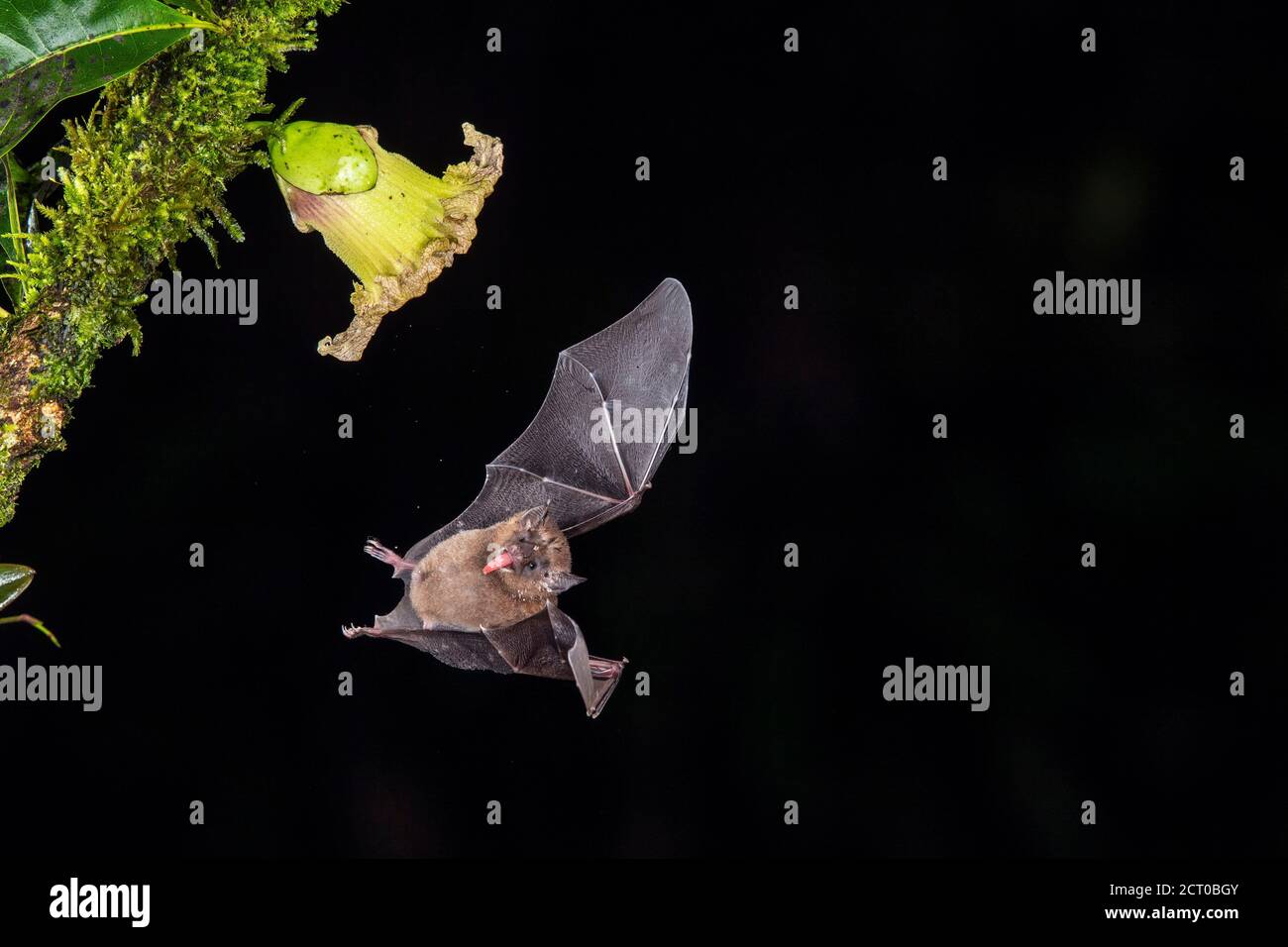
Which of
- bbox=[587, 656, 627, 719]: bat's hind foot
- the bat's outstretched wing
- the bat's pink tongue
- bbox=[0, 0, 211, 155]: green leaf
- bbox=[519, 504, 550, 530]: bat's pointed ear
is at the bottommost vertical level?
bbox=[587, 656, 627, 719]: bat's hind foot

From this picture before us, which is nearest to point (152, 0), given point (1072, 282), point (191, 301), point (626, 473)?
point (191, 301)

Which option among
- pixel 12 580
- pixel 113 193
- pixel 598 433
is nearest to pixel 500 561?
pixel 598 433

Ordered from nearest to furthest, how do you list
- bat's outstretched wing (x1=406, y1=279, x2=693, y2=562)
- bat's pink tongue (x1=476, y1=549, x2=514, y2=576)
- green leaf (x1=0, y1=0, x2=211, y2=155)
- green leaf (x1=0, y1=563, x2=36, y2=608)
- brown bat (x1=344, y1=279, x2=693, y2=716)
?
green leaf (x1=0, y1=0, x2=211, y2=155) → green leaf (x1=0, y1=563, x2=36, y2=608) → bat's pink tongue (x1=476, y1=549, x2=514, y2=576) → brown bat (x1=344, y1=279, x2=693, y2=716) → bat's outstretched wing (x1=406, y1=279, x2=693, y2=562)

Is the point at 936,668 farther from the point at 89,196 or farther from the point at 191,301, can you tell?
the point at 89,196

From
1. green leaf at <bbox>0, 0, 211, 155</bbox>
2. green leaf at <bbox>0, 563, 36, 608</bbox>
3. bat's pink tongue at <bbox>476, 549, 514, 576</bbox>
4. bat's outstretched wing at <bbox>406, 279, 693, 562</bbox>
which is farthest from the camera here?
bat's outstretched wing at <bbox>406, 279, 693, 562</bbox>

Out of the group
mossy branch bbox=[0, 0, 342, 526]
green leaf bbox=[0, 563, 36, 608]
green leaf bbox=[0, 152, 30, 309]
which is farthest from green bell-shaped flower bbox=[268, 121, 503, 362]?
green leaf bbox=[0, 563, 36, 608]

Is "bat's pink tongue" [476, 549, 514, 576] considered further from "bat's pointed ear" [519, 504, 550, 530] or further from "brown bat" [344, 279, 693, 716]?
"bat's pointed ear" [519, 504, 550, 530]

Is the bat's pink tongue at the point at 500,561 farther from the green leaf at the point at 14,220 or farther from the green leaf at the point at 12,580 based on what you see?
the green leaf at the point at 14,220

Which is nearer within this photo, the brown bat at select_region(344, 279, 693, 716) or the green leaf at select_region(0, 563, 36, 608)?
the green leaf at select_region(0, 563, 36, 608)
